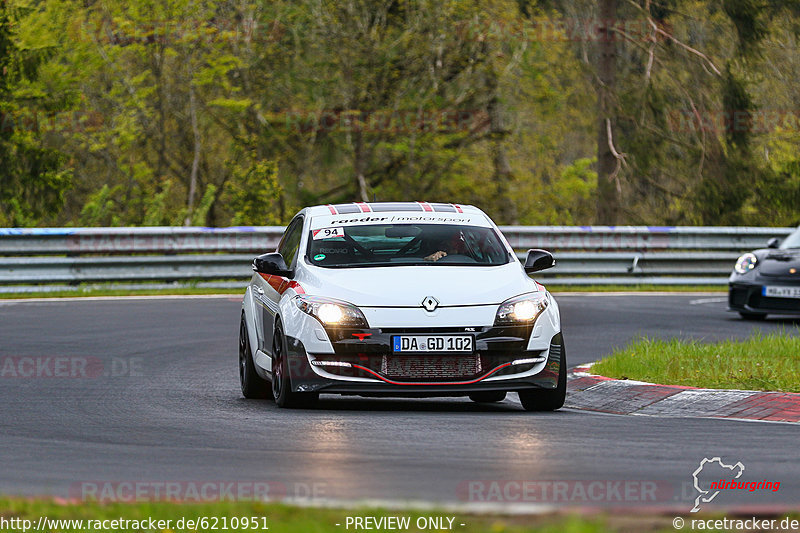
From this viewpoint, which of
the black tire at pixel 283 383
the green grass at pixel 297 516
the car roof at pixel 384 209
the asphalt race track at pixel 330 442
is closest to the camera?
the green grass at pixel 297 516

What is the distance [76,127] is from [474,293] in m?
30.4

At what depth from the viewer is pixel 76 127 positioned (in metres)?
39.1

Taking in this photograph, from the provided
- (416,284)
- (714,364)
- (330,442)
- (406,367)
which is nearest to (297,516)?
(330,442)

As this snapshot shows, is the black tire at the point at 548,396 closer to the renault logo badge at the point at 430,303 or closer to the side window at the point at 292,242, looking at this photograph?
the renault logo badge at the point at 430,303

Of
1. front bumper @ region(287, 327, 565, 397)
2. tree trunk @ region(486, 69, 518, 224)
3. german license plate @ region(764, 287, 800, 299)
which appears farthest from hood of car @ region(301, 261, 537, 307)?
tree trunk @ region(486, 69, 518, 224)

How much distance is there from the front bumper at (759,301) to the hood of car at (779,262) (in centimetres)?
14

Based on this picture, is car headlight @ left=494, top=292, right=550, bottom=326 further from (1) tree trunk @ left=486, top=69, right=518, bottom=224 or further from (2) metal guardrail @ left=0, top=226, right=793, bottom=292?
(1) tree trunk @ left=486, top=69, right=518, bottom=224

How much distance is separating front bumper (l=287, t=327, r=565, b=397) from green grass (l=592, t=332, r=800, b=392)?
187 cm

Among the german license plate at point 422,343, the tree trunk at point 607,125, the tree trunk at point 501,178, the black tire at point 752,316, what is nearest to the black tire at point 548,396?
the german license plate at point 422,343

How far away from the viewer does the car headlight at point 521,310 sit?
1025cm

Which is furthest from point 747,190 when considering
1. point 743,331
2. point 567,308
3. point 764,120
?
point 743,331

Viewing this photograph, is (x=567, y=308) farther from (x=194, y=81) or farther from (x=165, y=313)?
(x=194, y=81)

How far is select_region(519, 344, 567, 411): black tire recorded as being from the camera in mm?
10531

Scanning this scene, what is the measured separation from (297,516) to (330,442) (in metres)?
2.63
